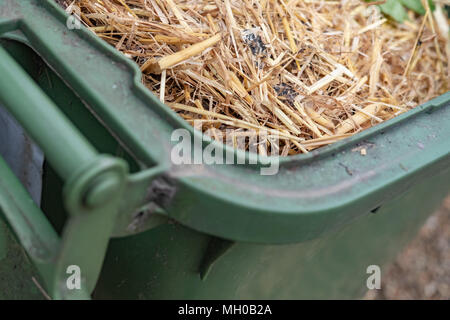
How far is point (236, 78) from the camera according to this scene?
47.1 inches

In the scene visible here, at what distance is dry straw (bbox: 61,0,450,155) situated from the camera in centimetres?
115

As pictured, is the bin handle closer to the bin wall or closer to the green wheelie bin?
the green wheelie bin

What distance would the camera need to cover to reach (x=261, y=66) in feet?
4.19

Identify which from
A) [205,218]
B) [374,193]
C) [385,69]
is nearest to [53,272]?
[205,218]

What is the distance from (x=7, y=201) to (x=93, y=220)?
27cm

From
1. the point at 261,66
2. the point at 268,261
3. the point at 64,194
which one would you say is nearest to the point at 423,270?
the point at 268,261

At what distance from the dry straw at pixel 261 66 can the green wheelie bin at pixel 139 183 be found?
0.18m

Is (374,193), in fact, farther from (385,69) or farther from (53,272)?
(385,69)

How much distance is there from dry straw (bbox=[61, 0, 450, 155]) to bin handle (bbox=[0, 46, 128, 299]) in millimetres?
357

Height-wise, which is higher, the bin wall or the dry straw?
the dry straw

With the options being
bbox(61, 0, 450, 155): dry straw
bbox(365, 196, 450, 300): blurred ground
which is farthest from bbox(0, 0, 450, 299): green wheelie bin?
bbox(365, 196, 450, 300): blurred ground

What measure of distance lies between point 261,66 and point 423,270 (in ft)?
6.67

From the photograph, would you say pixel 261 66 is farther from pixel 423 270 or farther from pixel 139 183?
pixel 423 270

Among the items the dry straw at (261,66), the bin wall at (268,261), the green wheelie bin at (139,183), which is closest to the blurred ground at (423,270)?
the bin wall at (268,261)
